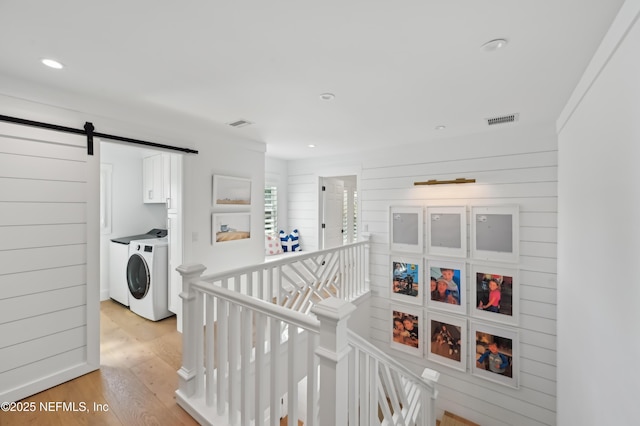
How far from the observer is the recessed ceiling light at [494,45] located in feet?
5.06

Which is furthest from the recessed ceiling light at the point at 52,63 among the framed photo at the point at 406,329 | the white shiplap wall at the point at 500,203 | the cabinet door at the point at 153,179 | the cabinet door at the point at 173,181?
the framed photo at the point at 406,329

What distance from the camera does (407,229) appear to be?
3988 mm

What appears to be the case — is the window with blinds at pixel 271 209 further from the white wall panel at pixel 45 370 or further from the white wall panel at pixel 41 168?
the white wall panel at pixel 45 370

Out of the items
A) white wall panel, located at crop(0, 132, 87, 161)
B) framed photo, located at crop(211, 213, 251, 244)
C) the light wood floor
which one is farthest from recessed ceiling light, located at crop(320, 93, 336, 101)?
the light wood floor

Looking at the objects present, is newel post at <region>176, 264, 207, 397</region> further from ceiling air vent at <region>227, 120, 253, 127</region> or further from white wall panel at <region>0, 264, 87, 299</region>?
ceiling air vent at <region>227, 120, 253, 127</region>

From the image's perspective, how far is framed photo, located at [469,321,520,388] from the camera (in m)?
3.26

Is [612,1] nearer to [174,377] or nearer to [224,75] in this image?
[224,75]

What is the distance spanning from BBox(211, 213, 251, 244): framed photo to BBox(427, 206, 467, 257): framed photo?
101 inches

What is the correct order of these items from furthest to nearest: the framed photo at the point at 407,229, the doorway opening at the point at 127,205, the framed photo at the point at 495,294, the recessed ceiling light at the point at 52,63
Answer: the framed photo at the point at 407,229 → the doorway opening at the point at 127,205 → the framed photo at the point at 495,294 → the recessed ceiling light at the point at 52,63

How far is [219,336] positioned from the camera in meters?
1.77

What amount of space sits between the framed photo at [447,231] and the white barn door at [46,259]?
379 cm

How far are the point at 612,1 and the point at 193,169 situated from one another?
3455mm

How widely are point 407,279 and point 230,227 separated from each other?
2604 mm

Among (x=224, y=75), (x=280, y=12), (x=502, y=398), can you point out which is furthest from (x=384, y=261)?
(x=280, y=12)
